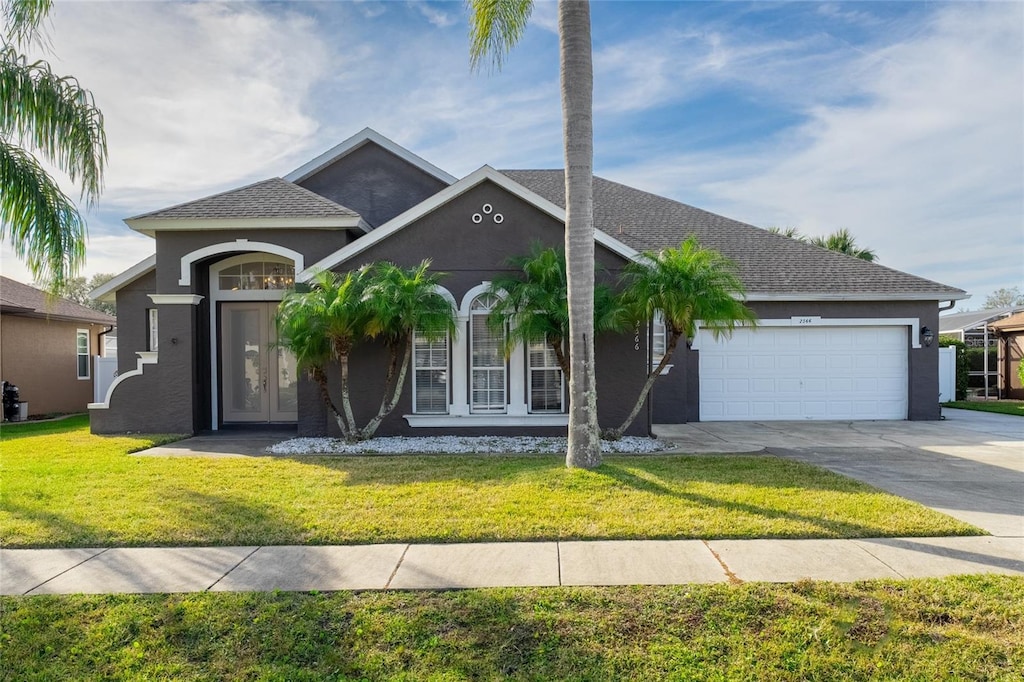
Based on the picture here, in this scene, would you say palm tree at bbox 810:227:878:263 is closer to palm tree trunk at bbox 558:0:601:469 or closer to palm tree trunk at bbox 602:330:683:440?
palm tree trunk at bbox 602:330:683:440

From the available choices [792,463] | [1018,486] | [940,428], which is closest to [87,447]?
[792,463]

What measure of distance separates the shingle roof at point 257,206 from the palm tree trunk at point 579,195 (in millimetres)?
5543

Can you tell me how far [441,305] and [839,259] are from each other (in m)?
12.4

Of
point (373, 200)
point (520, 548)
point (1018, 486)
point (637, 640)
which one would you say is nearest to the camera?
point (637, 640)

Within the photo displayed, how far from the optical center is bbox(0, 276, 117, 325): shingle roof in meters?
16.7

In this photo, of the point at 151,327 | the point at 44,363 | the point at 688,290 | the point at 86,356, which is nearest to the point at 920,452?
the point at 688,290

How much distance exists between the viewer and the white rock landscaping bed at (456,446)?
10000 mm

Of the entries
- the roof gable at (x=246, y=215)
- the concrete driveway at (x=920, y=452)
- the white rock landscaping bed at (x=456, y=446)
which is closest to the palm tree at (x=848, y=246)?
the concrete driveway at (x=920, y=452)

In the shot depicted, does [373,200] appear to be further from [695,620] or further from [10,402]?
[695,620]


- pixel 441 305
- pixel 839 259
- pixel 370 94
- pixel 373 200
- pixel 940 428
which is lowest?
pixel 940 428

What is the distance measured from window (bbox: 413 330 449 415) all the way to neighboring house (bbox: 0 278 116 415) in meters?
12.6

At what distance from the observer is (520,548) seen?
17.5 feet

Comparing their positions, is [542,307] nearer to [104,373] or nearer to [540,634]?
[540,634]

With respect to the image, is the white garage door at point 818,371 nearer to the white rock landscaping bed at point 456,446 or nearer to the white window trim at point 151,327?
the white rock landscaping bed at point 456,446
